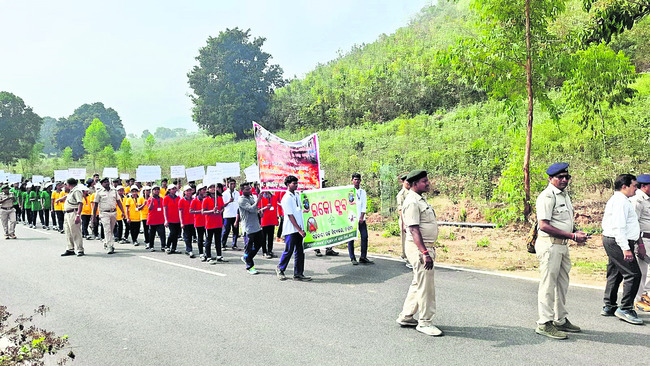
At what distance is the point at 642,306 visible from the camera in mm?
6098

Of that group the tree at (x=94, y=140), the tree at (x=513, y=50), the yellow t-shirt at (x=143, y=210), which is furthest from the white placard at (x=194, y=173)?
the tree at (x=94, y=140)

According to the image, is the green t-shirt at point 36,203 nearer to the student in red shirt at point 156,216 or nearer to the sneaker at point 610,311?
the student in red shirt at point 156,216

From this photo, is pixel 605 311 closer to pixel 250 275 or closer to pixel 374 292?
pixel 374 292

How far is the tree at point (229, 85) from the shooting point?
165 feet

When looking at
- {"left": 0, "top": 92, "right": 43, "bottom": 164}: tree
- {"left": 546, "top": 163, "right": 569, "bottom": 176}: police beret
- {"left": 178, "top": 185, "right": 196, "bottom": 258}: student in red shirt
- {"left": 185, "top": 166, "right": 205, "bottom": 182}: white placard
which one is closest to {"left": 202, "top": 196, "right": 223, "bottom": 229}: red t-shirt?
{"left": 178, "top": 185, "right": 196, "bottom": 258}: student in red shirt

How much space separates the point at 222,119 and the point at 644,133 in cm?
4209

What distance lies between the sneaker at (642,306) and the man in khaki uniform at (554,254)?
1.55 m

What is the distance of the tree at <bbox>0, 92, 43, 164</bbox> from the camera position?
5838cm

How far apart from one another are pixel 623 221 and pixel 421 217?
2.62 metres

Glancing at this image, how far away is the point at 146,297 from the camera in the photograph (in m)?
7.34

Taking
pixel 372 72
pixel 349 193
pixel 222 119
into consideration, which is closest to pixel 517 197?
pixel 349 193

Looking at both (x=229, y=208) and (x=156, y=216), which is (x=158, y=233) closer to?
(x=156, y=216)

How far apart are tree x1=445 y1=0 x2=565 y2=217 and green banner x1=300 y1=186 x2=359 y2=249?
197 inches

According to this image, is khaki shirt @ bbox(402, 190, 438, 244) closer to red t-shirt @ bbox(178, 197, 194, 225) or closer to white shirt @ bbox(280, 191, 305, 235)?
white shirt @ bbox(280, 191, 305, 235)
